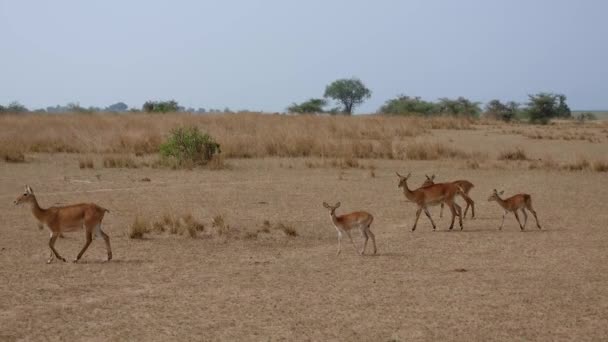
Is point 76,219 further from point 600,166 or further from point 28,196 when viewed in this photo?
point 600,166

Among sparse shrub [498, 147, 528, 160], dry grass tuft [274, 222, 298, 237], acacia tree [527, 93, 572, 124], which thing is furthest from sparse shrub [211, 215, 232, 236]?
acacia tree [527, 93, 572, 124]

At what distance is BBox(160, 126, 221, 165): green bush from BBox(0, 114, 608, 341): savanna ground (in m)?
0.96

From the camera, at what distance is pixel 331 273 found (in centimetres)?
1141

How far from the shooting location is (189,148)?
27.0m

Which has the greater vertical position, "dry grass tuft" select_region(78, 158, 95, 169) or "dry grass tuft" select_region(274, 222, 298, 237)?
"dry grass tuft" select_region(78, 158, 95, 169)

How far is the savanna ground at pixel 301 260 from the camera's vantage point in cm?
882

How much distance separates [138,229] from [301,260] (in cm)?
357

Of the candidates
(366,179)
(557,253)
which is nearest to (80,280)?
(557,253)

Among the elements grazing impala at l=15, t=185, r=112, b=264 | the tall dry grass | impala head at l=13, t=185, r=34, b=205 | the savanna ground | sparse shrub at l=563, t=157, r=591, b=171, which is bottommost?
the savanna ground

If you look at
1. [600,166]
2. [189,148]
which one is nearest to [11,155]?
[189,148]

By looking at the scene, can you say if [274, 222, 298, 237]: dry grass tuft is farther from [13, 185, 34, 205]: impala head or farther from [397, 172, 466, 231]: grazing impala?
[13, 185, 34, 205]: impala head

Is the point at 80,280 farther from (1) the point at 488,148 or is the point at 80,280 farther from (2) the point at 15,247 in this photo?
(1) the point at 488,148

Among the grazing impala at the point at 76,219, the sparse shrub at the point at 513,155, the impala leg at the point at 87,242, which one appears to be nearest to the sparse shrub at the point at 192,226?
the grazing impala at the point at 76,219

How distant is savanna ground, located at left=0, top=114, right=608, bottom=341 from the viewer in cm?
882
